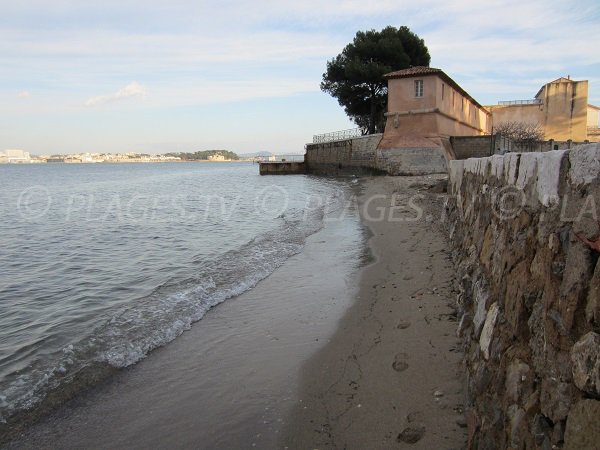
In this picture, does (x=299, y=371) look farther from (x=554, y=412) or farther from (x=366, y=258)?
(x=366, y=258)

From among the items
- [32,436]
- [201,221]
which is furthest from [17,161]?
[32,436]

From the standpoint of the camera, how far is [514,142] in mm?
27156

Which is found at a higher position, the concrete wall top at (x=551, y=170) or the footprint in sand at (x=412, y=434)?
the concrete wall top at (x=551, y=170)

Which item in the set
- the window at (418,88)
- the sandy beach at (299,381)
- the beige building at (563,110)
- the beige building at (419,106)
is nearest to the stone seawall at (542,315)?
the sandy beach at (299,381)

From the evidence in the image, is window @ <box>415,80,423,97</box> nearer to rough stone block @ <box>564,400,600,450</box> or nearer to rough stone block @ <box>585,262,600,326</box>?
rough stone block @ <box>585,262,600,326</box>

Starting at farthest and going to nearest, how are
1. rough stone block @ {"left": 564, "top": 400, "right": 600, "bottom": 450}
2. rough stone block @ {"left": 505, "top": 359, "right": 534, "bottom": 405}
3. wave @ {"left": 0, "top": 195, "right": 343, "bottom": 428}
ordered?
wave @ {"left": 0, "top": 195, "right": 343, "bottom": 428}
rough stone block @ {"left": 505, "top": 359, "right": 534, "bottom": 405}
rough stone block @ {"left": 564, "top": 400, "right": 600, "bottom": 450}

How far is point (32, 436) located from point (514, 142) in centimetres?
2863

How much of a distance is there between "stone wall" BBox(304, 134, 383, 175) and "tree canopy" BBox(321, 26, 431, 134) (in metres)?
3.56

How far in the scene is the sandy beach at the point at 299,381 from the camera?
3541 millimetres

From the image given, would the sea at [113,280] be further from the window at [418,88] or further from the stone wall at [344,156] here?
the stone wall at [344,156]

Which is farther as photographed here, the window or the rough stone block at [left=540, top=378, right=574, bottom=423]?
the window

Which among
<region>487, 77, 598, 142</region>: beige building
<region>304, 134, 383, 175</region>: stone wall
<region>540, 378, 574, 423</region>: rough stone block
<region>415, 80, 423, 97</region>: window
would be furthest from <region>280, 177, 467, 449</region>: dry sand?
<region>487, 77, 598, 142</region>: beige building
